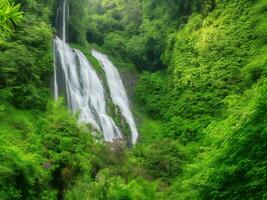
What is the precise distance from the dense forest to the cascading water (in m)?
0.78

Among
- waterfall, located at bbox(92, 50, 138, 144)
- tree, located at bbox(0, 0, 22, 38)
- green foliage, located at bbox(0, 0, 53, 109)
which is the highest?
tree, located at bbox(0, 0, 22, 38)

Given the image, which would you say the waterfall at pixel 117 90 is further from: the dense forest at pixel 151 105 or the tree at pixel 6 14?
the tree at pixel 6 14

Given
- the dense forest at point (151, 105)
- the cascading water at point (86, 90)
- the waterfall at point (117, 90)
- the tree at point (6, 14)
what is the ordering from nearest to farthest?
the tree at point (6, 14)
the dense forest at point (151, 105)
the cascading water at point (86, 90)
the waterfall at point (117, 90)

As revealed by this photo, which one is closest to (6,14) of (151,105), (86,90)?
(86,90)

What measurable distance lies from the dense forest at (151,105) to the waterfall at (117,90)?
63cm

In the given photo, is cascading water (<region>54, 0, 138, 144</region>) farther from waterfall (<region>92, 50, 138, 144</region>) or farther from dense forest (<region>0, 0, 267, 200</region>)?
dense forest (<region>0, 0, 267, 200</region>)

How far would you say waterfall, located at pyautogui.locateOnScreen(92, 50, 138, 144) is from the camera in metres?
25.1

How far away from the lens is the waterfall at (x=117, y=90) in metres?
25.1

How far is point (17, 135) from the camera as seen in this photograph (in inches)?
631

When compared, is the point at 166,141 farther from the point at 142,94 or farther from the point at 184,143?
the point at 142,94

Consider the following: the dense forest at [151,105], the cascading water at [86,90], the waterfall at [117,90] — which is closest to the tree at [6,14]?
the dense forest at [151,105]

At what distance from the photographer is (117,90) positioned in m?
27.8

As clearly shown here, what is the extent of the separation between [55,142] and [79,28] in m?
18.7

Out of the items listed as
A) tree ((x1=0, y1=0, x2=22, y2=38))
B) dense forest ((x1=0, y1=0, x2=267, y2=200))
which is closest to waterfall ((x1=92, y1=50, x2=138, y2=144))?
dense forest ((x1=0, y1=0, x2=267, y2=200))
